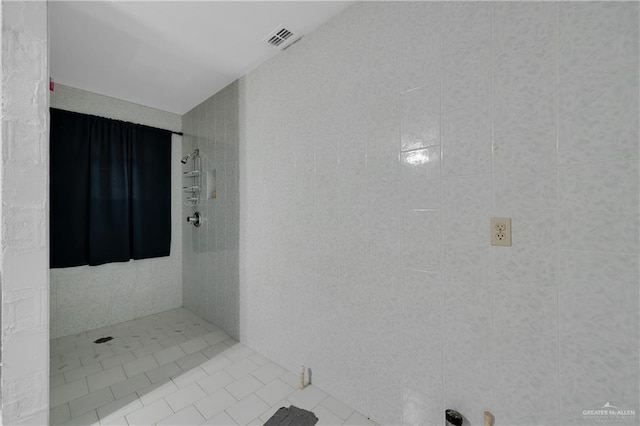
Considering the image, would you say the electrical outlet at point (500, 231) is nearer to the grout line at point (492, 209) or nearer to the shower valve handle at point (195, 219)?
the grout line at point (492, 209)

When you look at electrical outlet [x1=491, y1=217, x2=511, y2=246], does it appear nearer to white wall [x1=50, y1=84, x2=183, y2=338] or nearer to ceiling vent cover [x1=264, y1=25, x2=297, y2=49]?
ceiling vent cover [x1=264, y1=25, x2=297, y2=49]

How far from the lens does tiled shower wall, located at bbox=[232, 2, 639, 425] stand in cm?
90

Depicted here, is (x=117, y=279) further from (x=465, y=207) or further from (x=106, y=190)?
(x=465, y=207)

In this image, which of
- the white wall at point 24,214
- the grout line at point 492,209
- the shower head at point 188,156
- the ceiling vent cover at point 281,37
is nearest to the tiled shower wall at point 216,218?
the shower head at point 188,156

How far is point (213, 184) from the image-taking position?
280cm

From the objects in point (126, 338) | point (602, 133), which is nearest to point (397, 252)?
point (602, 133)

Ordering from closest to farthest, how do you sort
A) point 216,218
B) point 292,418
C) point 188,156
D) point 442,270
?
point 442,270 < point 292,418 < point 216,218 < point 188,156

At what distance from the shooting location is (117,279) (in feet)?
9.66

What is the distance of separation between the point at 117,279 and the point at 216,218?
1.37 meters

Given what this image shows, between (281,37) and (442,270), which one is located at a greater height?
(281,37)

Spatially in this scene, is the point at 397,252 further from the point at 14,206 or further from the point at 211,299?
the point at 211,299

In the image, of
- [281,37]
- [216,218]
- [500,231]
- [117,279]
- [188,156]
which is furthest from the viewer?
[188,156]

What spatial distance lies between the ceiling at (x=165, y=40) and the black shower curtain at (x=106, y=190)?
0.46 meters

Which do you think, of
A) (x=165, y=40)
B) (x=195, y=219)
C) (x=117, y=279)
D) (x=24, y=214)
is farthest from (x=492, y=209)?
(x=117, y=279)
